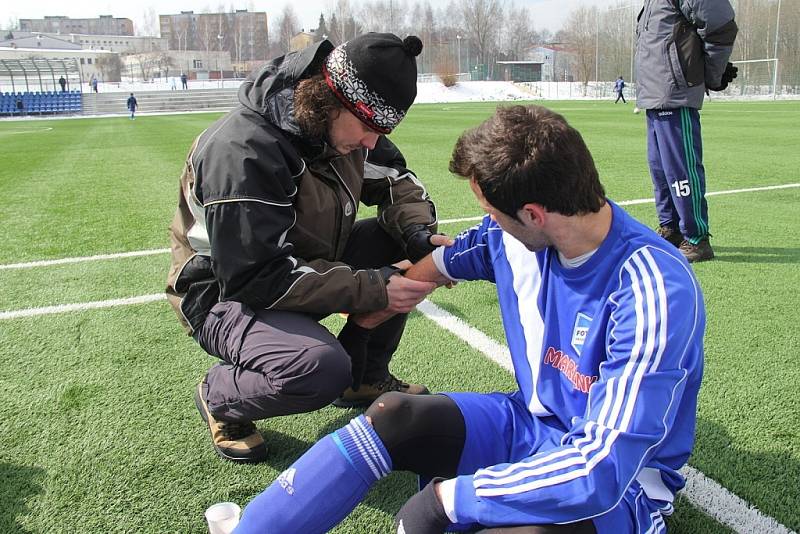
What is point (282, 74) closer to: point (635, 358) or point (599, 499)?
→ point (635, 358)

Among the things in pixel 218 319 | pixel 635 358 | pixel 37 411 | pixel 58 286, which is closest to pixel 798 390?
pixel 635 358

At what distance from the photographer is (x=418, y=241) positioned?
9.64 feet

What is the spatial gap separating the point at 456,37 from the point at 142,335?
94.3 metres

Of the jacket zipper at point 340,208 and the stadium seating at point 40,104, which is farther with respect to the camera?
the stadium seating at point 40,104

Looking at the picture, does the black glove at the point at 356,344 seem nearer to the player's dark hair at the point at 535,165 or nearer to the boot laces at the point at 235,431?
the boot laces at the point at 235,431

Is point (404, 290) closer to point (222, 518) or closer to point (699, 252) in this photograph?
point (222, 518)

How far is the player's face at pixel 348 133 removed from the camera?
2459 mm

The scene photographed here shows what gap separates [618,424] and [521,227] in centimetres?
57

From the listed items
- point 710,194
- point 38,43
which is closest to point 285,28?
point 38,43

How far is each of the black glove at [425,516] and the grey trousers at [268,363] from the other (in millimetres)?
737

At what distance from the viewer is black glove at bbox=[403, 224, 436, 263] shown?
9.52ft

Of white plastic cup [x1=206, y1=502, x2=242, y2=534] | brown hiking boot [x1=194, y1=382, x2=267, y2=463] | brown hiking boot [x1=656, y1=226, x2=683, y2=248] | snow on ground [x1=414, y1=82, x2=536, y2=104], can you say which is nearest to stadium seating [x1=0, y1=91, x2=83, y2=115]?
snow on ground [x1=414, y1=82, x2=536, y2=104]

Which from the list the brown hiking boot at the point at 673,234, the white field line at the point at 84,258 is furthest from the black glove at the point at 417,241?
the white field line at the point at 84,258

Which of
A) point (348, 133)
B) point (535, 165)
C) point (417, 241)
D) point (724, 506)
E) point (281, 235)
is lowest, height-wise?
point (724, 506)
